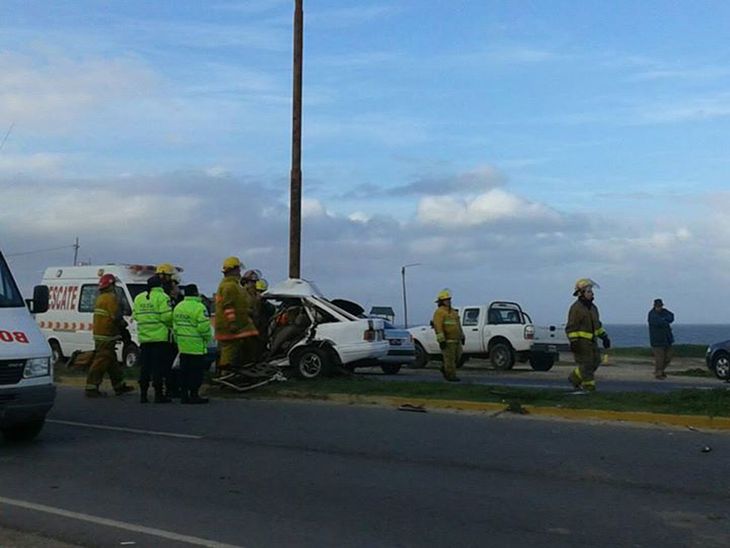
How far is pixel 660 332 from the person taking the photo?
21.6m

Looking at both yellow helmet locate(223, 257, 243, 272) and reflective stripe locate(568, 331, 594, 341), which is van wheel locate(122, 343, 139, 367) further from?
reflective stripe locate(568, 331, 594, 341)

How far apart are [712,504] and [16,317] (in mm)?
6949

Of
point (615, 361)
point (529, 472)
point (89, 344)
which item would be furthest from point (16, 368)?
point (615, 361)

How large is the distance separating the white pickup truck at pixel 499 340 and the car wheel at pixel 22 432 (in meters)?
15.7

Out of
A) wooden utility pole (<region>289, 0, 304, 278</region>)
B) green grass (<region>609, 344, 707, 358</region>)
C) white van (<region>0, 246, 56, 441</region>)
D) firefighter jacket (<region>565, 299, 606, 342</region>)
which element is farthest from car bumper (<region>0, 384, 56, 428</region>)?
green grass (<region>609, 344, 707, 358</region>)

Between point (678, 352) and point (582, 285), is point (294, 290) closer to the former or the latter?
point (582, 285)

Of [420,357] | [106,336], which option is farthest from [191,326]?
[420,357]

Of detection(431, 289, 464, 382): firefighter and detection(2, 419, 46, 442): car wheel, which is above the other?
detection(431, 289, 464, 382): firefighter

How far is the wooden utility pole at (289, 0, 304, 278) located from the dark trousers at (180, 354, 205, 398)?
622 cm

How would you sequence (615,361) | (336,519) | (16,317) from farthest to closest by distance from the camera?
(615,361), (16,317), (336,519)

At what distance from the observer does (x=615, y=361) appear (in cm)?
3388

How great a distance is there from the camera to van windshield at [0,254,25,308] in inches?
406

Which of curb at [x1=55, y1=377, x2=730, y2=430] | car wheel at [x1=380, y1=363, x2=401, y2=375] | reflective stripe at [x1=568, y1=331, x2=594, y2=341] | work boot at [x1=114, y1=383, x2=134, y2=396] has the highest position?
reflective stripe at [x1=568, y1=331, x2=594, y2=341]

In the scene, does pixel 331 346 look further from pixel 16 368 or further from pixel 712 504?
pixel 712 504
